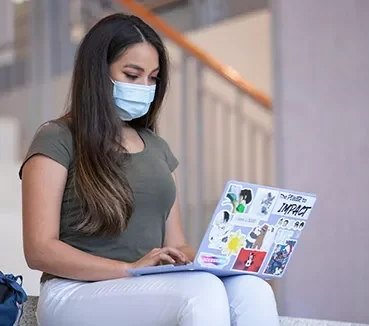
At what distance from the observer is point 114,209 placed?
179 cm

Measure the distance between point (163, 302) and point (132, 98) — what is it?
557 mm

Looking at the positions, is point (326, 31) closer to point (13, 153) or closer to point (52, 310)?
point (52, 310)

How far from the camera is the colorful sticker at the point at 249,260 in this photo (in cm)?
167

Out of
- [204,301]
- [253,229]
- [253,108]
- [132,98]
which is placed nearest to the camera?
[204,301]

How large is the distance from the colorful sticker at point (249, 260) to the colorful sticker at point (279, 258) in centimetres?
3

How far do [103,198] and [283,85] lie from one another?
143cm

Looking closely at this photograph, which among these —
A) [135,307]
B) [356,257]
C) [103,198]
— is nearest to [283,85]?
[356,257]

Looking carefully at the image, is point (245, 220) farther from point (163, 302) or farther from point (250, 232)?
point (163, 302)

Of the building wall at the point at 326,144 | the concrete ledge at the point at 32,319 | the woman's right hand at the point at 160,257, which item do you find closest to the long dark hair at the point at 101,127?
the woman's right hand at the point at 160,257

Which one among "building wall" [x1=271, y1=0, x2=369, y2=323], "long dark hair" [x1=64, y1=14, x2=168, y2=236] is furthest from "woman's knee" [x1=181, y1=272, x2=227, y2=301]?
"building wall" [x1=271, y1=0, x2=369, y2=323]

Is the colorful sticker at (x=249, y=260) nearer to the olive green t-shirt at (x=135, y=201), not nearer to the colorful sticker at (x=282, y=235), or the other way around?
the colorful sticker at (x=282, y=235)

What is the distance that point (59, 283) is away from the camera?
177 centimetres

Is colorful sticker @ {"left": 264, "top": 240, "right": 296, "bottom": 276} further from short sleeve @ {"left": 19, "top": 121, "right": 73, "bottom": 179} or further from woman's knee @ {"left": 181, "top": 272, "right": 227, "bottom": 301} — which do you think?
short sleeve @ {"left": 19, "top": 121, "right": 73, "bottom": 179}

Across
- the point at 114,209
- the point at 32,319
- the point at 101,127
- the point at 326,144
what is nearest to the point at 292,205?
the point at 114,209
